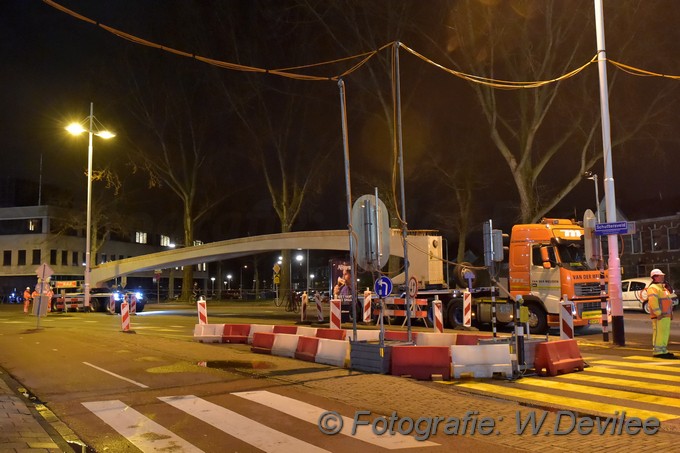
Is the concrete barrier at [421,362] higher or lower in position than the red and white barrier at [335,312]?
lower

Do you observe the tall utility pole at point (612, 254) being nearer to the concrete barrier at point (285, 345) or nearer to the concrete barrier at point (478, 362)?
the concrete barrier at point (478, 362)

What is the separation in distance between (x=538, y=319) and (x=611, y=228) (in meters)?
4.51

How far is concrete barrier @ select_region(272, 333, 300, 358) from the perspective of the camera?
42.8 ft

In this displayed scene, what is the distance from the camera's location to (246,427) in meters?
6.84

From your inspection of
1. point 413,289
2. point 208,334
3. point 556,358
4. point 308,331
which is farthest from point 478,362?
point 413,289

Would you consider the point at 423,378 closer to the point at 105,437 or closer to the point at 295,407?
the point at 295,407

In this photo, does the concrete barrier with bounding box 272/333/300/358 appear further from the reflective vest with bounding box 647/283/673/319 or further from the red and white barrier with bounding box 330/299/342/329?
the reflective vest with bounding box 647/283/673/319

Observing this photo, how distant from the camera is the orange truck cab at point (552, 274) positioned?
17469 mm

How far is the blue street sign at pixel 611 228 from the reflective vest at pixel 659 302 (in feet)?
7.31

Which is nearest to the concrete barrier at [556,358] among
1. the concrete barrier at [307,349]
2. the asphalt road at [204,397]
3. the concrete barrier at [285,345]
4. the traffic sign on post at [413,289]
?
the asphalt road at [204,397]

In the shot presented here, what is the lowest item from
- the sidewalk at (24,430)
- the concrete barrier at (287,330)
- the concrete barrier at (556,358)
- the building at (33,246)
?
the sidewalk at (24,430)

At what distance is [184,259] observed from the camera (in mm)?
35562

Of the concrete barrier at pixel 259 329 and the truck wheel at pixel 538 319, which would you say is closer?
the concrete barrier at pixel 259 329

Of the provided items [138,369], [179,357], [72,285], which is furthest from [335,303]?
[72,285]
